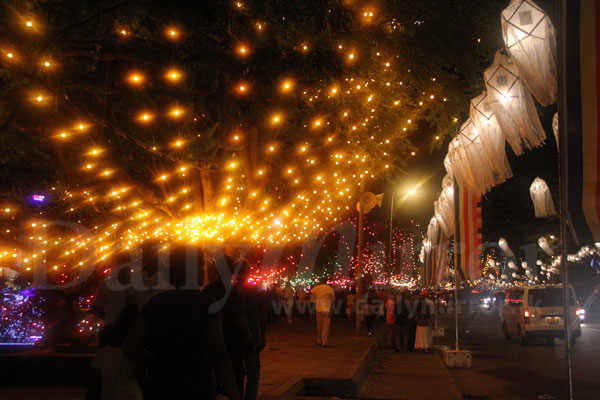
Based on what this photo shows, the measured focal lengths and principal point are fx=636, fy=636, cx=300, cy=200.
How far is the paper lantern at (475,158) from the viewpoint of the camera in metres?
11.6

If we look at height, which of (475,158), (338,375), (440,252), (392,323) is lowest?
(338,375)

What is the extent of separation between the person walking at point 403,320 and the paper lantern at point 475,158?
8785 millimetres

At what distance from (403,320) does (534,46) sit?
1370 centimetres

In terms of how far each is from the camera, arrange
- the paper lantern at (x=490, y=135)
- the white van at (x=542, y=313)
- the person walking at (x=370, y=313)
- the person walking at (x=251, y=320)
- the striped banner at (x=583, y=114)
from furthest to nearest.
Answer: the person walking at (x=370, y=313) → the white van at (x=542, y=313) → the paper lantern at (x=490, y=135) → the person walking at (x=251, y=320) → the striped banner at (x=583, y=114)

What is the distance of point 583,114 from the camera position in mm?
5422

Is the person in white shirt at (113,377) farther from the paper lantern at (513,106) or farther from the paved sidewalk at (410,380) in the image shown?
the paved sidewalk at (410,380)

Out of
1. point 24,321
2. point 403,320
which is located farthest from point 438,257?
point 24,321

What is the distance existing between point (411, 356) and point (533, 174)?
705 inches

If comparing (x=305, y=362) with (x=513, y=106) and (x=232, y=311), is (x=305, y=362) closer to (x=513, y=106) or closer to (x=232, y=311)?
(x=232, y=311)

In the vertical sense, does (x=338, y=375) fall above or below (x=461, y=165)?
below

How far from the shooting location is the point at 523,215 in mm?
41156

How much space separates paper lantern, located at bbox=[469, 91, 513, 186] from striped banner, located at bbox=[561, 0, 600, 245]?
476cm

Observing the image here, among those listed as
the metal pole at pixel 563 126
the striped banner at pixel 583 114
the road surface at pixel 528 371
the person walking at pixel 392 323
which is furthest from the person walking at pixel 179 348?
the person walking at pixel 392 323

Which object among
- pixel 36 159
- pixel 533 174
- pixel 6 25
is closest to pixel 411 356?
pixel 36 159
